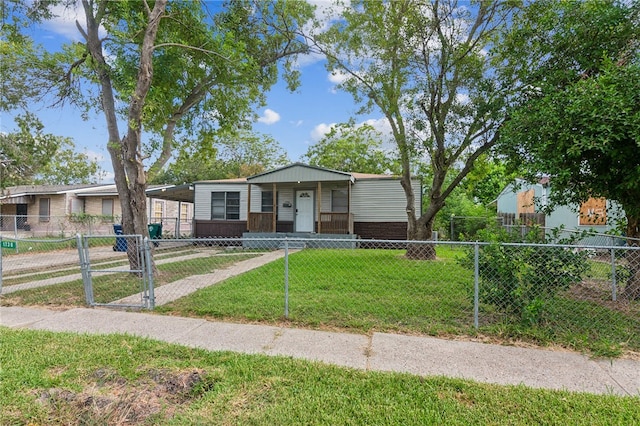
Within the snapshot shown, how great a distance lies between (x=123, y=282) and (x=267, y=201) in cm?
956

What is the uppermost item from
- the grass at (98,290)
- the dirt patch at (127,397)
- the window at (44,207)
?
the window at (44,207)

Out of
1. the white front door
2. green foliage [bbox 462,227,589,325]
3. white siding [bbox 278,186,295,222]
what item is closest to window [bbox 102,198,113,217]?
white siding [bbox 278,186,295,222]

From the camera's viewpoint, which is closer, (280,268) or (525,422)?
(525,422)

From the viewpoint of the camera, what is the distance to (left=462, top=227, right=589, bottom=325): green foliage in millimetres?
3980

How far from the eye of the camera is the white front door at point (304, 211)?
15336mm

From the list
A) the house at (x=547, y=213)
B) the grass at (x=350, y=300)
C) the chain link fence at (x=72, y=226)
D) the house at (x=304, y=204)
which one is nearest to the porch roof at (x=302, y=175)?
the house at (x=304, y=204)

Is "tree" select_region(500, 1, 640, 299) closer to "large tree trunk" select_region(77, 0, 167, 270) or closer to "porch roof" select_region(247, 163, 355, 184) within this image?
"large tree trunk" select_region(77, 0, 167, 270)

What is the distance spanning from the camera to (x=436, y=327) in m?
4.11

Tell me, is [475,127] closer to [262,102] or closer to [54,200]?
[262,102]

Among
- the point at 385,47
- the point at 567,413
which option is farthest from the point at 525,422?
the point at 385,47

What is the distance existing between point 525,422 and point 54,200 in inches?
1079

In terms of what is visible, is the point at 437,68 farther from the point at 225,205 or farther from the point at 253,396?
the point at 225,205

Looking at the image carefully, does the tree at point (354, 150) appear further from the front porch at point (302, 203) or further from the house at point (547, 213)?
the front porch at point (302, 203)

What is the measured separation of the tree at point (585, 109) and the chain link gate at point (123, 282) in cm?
573
